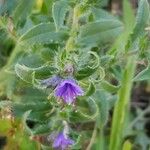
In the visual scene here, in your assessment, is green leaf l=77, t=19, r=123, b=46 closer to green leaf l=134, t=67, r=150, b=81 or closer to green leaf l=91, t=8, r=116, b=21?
green leaf l=91, t=8, r=116, b=21

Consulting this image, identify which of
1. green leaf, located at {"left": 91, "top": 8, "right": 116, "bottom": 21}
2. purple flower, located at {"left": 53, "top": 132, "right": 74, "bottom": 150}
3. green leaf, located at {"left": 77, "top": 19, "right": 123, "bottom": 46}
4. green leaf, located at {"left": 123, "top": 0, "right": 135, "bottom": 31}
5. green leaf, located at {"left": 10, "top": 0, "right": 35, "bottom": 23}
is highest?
green leaf, located at {"left": 123, "top": 0, "right": 135, "bottom": 31}

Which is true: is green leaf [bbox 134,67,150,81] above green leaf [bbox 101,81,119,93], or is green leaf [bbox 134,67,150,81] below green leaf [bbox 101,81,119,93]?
above

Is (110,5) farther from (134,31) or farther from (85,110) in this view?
(134,31)

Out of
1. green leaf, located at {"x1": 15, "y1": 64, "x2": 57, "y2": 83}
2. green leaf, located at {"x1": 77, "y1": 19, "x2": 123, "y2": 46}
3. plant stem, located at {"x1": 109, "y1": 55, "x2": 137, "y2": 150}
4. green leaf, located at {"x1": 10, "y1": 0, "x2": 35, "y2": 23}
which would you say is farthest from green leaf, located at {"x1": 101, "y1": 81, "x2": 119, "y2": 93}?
green leaf, located at {"x1": 10, "y1": 0, "x2": 35, "y2": 23}

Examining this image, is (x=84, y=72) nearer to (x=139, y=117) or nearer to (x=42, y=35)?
(x=42, y=35)

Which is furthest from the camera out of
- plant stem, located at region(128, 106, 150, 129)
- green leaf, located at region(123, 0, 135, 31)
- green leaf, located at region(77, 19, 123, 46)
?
plant stem, located at region(128, 106, 150, 129)

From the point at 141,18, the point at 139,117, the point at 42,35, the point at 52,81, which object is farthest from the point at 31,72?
the point at 139,117

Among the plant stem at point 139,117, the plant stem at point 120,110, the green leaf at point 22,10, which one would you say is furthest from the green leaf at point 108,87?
the plant stem at point 139,117
